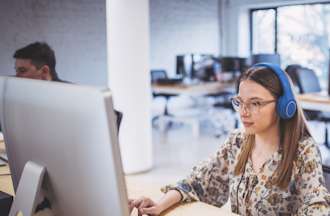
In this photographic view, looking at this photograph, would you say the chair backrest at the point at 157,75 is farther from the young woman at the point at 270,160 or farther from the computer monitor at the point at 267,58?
the young woman at the point at 270,160

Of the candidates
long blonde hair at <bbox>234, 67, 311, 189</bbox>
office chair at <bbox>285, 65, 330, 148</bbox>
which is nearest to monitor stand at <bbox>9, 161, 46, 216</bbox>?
long blonde hair at <bbox>234, 67, 311, 189</bbox>

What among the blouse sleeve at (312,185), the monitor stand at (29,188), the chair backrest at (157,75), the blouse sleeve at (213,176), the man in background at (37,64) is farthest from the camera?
the chair backrest at (157,75)

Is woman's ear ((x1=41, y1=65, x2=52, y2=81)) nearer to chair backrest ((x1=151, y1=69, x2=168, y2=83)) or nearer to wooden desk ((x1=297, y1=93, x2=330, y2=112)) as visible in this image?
wooden desk ((x1=297, y1=93, x2=330, y2=112))

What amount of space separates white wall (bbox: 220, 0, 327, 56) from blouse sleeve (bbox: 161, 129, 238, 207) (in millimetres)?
7458

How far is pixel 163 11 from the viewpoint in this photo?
7.72m

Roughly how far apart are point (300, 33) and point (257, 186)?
7.47m

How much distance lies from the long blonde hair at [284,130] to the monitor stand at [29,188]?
2.85ft

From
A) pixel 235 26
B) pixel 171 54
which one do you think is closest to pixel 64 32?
pixel 171 54

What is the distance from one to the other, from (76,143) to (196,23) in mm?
7686

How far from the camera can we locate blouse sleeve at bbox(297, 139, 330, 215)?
57.4 inches

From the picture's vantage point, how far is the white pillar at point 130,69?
14.6 feet

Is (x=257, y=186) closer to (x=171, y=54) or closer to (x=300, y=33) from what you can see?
(x=171, y=54)

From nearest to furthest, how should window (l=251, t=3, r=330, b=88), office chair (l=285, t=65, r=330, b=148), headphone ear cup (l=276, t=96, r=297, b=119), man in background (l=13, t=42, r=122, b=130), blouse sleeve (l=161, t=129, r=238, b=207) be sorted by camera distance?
headphone ear cup (l=276, t=96, r=297, b=119)
blouse sleeve (l=161, t=129, r=238, b=207)
man in background (l=13, t=42, r=122, b=130)
office chair (l=285, t=65, r=330, b=148)
window (l=251, t=3, r=330, b=88)

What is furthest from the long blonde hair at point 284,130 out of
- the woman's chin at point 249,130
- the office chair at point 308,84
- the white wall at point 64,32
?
the office chair at point 308,84
